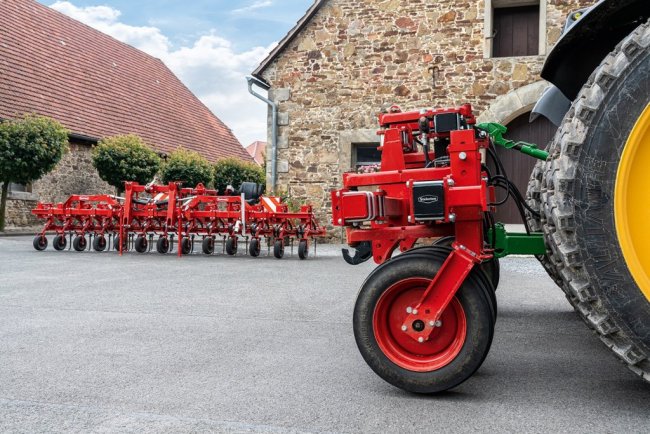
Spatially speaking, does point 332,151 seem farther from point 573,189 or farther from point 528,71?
point 573,189

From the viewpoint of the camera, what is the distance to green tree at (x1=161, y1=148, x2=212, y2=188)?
23.7m

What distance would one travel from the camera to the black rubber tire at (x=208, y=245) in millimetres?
12836

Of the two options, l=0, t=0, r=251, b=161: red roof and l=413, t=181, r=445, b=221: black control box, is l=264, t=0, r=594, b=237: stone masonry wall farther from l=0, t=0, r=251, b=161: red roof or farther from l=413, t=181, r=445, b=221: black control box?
l=413, t=181, r=445, b=221: black control box

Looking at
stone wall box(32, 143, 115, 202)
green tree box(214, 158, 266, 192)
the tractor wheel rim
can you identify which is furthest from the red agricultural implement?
green tree box(214, 158, 266, 192)

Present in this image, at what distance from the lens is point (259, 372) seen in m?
3.56

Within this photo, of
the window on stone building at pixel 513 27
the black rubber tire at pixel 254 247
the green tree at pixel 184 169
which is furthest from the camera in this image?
the green tree at pixel 184 169

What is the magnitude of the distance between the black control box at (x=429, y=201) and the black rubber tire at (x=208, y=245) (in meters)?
10.0

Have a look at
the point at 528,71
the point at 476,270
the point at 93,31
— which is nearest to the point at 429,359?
the point at 476,270

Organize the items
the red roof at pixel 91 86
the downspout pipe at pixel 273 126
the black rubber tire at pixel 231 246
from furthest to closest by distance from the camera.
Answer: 1. the red roof at pixel 91 86
2. the downspout pipe at pixel 273 126
3. the black rubber tire at pixel 231 246

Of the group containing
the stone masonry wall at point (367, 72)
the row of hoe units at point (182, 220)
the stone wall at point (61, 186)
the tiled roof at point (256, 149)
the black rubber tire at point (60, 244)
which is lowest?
the black rubber tire at point (60, 244)

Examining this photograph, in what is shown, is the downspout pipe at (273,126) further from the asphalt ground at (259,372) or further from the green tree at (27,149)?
the asphalt ground at (259,372)

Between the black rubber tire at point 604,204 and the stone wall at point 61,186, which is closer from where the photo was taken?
the black rubber tire at point 604,204

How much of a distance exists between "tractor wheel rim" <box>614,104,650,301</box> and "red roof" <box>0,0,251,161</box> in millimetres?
20451

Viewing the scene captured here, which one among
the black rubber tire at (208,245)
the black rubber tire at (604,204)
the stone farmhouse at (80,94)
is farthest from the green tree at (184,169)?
the black rubber tire at (604,204)
